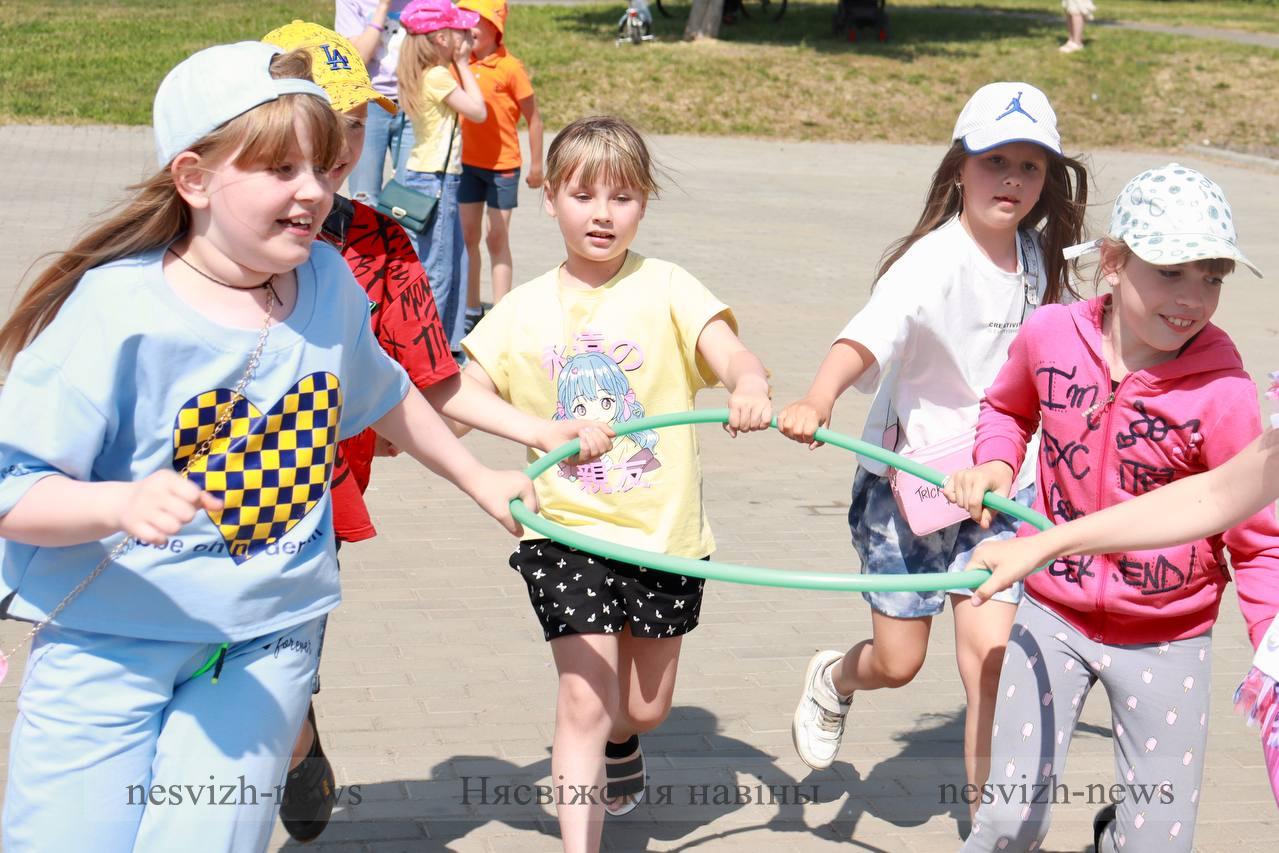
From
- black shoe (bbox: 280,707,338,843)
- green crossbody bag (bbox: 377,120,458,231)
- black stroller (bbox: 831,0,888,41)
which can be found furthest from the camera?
black stroller (bbox: 831,0,888,41)

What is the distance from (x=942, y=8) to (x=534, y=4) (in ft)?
28.5

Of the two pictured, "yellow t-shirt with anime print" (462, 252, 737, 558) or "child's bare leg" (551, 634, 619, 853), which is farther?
"yellow t-shirt with anime print" (462, 252, 737, 558)

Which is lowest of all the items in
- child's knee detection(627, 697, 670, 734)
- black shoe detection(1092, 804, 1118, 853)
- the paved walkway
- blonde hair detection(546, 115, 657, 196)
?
the paved walkway

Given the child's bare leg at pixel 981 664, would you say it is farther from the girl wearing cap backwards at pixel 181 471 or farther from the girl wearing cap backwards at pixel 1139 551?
the girl wearing cap backwards at pixel 181 471

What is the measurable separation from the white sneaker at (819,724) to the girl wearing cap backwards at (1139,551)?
819mm

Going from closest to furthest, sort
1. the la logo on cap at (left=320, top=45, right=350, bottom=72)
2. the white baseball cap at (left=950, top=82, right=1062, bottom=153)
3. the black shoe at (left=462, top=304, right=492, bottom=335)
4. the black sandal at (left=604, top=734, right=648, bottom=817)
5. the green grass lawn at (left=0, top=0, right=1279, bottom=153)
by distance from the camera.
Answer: the la logo on cap at (left=320, top=45, right=350, bottom=72) < the white baseball cap at (left=950, top=82, right=1062, bottom=153) < the black sandal at (left=604, top=734, right=648, bottom=817) < the black shoe at (left=462, top=304, right=492, bottom=335) < the green grass lawn at (left=0, top=0, right=1279, bottom=153)

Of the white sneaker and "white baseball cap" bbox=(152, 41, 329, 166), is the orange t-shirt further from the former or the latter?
"white baseball cap" bbox=(152, 41, 329, 166)

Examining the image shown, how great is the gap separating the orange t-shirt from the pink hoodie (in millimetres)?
6399

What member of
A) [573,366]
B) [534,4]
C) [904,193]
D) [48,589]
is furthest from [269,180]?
[534,4]

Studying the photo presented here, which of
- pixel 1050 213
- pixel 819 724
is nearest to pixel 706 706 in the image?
pixel 819 724

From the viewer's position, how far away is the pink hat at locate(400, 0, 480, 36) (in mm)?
8383

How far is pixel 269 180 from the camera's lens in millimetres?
2736

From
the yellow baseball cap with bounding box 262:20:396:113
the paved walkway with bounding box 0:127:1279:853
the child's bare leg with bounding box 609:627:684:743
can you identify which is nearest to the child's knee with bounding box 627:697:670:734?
the child's bare leg with bounding box 609:627:684:743

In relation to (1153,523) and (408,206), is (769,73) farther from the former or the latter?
(1153,523)
